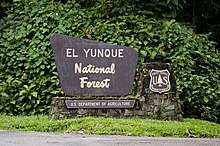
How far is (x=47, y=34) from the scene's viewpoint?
1112 centimetres

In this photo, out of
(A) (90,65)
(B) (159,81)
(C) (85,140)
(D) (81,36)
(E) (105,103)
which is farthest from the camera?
(D) (81,36)

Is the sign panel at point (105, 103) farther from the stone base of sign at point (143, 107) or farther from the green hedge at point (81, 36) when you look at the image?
the green hedge at point (81, 36)

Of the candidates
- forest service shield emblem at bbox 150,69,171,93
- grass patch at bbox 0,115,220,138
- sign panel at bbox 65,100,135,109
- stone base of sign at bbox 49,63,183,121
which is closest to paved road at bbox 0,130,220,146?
grass patch at bbox 0,115,220,138

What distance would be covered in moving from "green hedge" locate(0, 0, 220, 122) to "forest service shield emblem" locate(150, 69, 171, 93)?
1.35 m

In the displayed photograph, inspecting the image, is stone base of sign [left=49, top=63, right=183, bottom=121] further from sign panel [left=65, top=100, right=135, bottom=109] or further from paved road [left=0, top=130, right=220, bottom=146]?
paved road [left=0, top=130, right=220, bottom=146]

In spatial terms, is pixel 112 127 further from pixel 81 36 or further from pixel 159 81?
pixel 81 36

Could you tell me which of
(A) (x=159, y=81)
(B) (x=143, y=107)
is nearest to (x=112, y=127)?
(B) (x=143, y=107)

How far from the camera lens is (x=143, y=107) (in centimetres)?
870

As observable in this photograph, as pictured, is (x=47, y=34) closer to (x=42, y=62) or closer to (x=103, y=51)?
(x=42, y=62)

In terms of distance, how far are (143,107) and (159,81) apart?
23.4 inches

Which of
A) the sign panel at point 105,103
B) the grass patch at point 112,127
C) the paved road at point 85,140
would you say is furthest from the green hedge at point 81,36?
the paved road at point 85,140

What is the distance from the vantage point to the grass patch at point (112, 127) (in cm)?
721

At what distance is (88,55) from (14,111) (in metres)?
2.42

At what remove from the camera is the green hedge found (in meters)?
10.3
